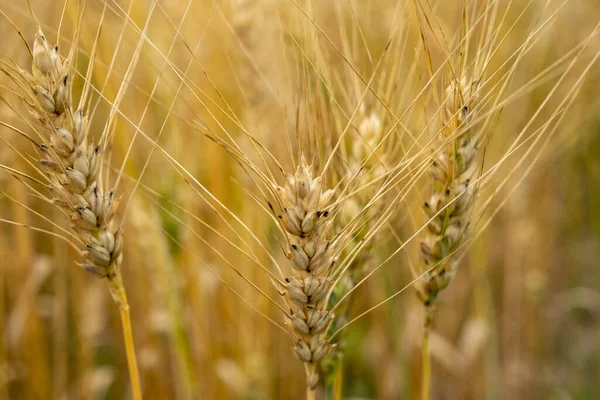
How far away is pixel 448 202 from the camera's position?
0.92 metres

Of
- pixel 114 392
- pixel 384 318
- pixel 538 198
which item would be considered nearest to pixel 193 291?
pixel 114 392

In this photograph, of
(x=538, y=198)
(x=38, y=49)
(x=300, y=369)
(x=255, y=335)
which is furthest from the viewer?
(x=538, y=198)

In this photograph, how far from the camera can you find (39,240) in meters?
2.36

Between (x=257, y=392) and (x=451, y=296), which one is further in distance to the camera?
(x=451, y=296)

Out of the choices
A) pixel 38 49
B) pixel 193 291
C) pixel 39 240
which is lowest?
pixel 193 291

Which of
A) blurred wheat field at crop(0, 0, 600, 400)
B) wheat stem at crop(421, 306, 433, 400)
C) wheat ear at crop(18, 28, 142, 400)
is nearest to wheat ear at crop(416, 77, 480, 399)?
wheat stem at crop(421, 306, 433, 400)

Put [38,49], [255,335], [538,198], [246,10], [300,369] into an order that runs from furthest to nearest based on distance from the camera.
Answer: [538,198] → [300,369] → [255,335] → [246,10] → [38,49]

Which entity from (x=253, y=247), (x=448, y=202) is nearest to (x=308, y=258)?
(x=448, y=202)

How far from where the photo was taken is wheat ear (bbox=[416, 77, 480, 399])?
2.97ft

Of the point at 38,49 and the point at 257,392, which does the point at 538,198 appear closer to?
the point at 257,392

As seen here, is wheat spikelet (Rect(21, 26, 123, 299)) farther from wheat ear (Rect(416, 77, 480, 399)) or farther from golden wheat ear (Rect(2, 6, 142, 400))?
wheat ear (Rect(416, 77, 480, 399))

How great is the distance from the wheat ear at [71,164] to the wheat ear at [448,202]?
1.69ft

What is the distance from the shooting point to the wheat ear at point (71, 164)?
81 centimetres

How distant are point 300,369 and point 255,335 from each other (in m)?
0.34
